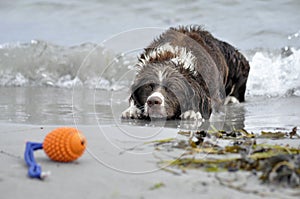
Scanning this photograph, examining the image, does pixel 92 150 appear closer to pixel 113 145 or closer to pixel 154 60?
pixel 113 145

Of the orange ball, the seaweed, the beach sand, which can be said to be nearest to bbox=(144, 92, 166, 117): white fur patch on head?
the beach sand

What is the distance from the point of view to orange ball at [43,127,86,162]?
2340 mm

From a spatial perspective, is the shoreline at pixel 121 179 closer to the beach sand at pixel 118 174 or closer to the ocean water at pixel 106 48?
the beach sand at pixel 118 174

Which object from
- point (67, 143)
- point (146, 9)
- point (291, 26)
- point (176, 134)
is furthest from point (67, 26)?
point (67, 143)

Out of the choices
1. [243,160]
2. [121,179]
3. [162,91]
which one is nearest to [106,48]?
[162,91]

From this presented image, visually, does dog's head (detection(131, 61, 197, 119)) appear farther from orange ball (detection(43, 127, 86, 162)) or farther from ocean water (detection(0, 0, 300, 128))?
orange ball (detection(43, 127, 86, 162))

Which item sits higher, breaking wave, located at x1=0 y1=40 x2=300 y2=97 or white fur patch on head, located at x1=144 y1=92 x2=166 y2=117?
breaking wave, located at x1=0 y1=40 x2=300 y2=97

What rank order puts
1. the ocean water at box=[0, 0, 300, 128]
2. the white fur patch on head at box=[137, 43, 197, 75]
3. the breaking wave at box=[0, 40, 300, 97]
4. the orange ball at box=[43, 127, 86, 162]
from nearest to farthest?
the orange ball at box=[43, 127, 86, 162], the white fur patch on head at box=[137, 43, 197, 75], the ocean water at box=[0, 0, 300, 128], the breaking wave at box=[0, 40, 300, 97]

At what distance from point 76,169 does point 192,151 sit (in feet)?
2.41

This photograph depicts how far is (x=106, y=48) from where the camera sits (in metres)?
10.8

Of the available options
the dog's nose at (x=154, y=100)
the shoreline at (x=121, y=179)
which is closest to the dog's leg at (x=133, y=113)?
the dog's nose at (x=154, y=100)

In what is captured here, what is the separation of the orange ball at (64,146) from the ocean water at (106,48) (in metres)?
2.72

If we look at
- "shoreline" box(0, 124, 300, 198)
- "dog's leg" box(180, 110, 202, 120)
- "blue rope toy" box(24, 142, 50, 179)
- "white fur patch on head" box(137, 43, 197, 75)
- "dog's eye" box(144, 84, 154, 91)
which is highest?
"white fur patch on head" box(137, 43, 197, 75)

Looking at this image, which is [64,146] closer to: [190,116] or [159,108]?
[159,108]
